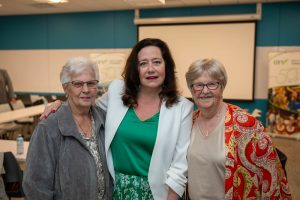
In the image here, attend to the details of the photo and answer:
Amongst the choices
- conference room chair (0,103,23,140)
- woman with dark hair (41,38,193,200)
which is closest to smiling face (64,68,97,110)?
woman with dark hair (41,38,193,200)

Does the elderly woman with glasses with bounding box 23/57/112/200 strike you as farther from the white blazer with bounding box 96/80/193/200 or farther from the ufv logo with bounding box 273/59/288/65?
the ufv logo with bounding box 273/59/288/65

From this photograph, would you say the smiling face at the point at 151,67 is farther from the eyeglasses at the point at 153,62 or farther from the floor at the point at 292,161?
the floor at the point at 292,161

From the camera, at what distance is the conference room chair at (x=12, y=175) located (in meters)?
2.88

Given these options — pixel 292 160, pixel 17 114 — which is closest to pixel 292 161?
pixel 292 160

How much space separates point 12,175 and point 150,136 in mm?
1745

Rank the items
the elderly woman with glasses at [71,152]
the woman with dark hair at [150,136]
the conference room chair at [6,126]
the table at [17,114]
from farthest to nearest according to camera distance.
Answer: the conference room chair at [6,126] < the table at [17,114] < the woman with dark hair at [150,136] < the elderly woman with glasses at [71,152]

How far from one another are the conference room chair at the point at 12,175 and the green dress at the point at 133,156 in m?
1.44

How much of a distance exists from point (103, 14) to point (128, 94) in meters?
7.15

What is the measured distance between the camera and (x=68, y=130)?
1.68 m

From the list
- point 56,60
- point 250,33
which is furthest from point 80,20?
point 250,33

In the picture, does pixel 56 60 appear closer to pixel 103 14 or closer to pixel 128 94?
pixel 103 14

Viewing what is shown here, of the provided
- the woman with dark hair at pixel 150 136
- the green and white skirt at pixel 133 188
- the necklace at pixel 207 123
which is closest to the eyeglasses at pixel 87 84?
the woman with dark hair at pixel 150 136

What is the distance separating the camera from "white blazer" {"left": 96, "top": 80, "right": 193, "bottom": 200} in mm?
1826

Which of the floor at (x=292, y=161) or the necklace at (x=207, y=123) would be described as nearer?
the necklace at (x=207, y=123)
